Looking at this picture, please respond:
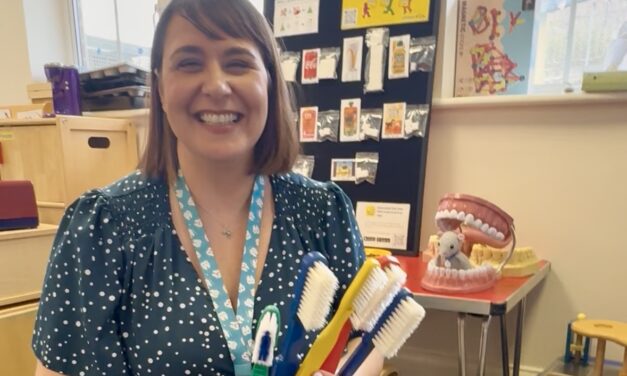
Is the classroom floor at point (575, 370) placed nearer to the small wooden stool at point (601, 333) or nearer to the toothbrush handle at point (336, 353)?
the small wooden stool at point (601, 333)

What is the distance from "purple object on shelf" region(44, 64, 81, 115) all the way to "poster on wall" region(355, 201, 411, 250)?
1083mm

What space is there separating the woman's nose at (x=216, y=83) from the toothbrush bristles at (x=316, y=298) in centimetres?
28

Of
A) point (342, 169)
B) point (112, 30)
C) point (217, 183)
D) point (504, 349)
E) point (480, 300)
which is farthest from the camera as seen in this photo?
point (112, 30)

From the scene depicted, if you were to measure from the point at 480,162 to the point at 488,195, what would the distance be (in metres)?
0.09

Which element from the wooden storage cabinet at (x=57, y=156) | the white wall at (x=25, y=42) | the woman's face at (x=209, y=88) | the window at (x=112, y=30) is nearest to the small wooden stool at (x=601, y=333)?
the woman's face at (x=209, y=88)

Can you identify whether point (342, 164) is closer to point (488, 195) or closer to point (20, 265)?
point (488, 195)

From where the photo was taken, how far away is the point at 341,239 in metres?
0.72

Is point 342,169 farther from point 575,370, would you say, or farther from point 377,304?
point 377,304

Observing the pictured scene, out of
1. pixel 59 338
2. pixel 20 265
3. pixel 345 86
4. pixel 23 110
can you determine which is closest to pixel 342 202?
pixel 59 338

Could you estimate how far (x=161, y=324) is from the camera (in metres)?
0.60

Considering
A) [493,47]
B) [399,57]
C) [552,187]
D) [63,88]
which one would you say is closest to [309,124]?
[399,57]

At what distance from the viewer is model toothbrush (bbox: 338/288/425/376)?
44 cm

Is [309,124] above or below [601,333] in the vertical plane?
above

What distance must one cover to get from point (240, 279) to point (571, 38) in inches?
45.4
